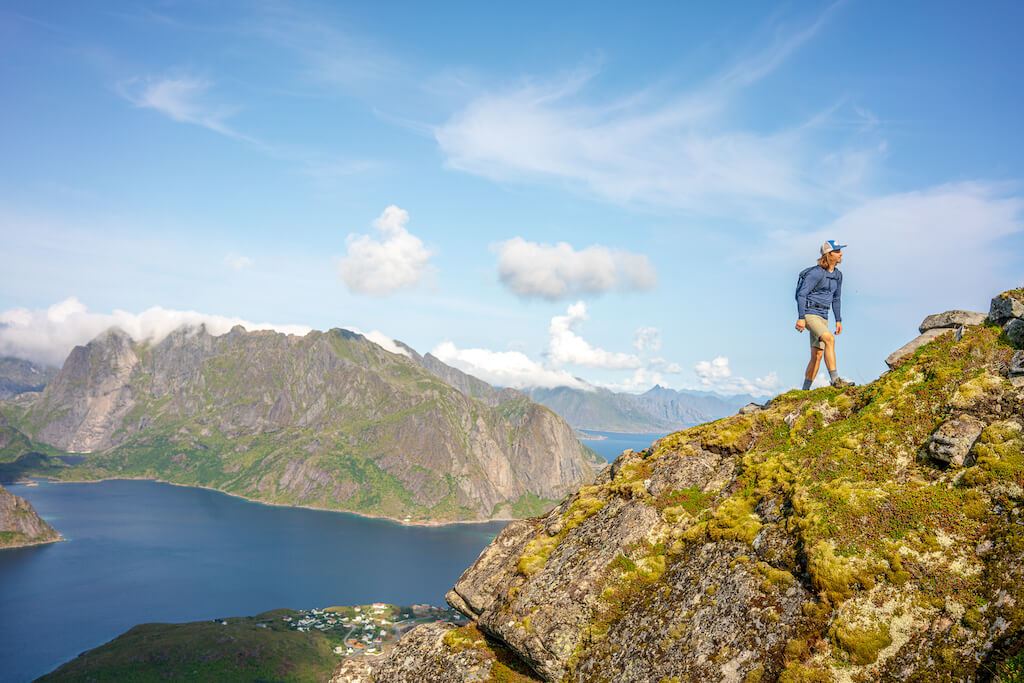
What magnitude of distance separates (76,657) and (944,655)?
24240 centimetres

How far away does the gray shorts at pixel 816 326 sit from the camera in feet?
82.0

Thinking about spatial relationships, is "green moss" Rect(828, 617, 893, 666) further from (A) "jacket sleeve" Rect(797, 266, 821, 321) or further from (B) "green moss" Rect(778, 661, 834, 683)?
(A) "jacket sleeve" Rect(797, 266, 821, 321)

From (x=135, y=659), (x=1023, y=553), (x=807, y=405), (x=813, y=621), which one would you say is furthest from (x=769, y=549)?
(x=135, y=659)

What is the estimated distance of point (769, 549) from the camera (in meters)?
18.0

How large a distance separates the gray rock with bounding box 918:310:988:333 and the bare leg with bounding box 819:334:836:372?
4.46m

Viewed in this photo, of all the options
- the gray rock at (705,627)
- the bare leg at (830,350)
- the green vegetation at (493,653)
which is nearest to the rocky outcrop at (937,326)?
the bare leg at (830,350)

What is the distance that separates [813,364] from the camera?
26.5m

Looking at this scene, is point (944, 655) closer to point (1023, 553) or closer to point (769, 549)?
point (1023, 553)

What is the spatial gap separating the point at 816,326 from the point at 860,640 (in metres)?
15.2

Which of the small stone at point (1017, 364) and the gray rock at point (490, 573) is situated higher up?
the small stone at point (1017, 364)

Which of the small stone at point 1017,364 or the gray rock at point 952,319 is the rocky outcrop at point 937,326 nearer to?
the gray rock at point 952,319

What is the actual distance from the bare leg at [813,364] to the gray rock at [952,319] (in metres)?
4.70

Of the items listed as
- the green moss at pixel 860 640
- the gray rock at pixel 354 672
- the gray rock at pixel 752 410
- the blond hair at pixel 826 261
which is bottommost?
the gray rock at pixel 354 672

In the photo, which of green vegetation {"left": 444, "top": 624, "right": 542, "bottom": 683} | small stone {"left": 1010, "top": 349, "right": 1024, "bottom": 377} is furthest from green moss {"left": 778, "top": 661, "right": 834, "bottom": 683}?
small stone {"left": 1010, "top": 349, "right": 1024, "bottom": 377}
